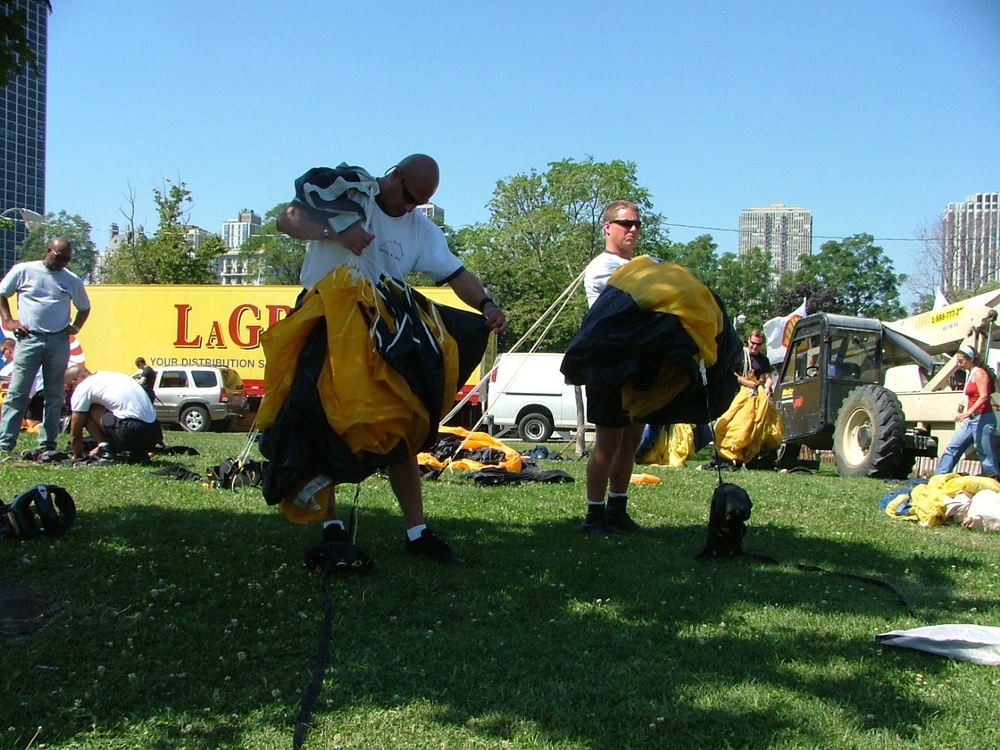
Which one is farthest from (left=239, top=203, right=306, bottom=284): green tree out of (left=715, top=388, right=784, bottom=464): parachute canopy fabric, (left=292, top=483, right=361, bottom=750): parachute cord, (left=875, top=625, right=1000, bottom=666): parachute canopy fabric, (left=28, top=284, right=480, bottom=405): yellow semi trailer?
(left=875, top=625, right=1000, bottom=666): parachute canopy fabric

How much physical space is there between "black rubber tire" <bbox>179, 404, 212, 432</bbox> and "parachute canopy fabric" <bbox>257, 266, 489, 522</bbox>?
21.3m

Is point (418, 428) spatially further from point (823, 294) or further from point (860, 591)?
point (823, 294)

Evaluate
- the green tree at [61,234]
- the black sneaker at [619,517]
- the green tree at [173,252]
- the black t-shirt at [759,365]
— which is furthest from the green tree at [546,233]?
the green tree at [61,234]

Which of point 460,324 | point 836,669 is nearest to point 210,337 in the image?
point 460,324

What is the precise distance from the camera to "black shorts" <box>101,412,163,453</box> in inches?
336

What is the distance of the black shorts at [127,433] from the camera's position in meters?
8.54

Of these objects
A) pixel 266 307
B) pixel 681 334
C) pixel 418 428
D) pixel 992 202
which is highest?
pixel 992 202

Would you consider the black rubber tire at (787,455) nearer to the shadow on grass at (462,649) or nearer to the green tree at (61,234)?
the shadow on grass at (462,649)

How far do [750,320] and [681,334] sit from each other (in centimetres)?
6044

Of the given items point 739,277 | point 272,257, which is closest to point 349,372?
point 272,257

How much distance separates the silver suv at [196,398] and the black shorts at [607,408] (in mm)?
20697

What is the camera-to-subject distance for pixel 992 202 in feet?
182

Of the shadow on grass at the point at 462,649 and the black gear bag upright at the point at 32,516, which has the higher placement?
the black gear bag upright at the point at 32,516

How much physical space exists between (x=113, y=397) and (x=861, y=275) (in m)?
60.7
